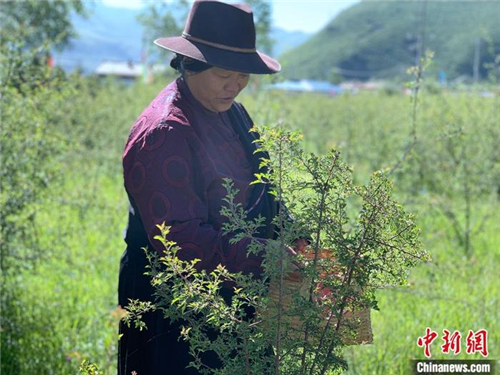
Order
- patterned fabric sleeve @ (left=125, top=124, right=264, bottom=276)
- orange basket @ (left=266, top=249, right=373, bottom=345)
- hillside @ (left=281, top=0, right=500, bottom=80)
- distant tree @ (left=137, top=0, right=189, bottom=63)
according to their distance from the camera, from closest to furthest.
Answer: orange basket @ (left=266, top=249, right=373, bottom=345)
patterned fabric sleeve @ (left=125, top=124, right=264, bottom=276)
distant tree @ (left=137, top=0, right=189, bottom=63)
hillside @ (left=281, top=0, right=500, bottom=80)

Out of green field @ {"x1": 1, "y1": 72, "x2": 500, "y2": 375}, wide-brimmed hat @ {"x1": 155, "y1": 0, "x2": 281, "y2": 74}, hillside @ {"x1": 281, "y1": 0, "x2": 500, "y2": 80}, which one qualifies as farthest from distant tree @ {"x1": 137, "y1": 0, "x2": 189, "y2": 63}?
hillside @ {"x1": 281, "y1": 0, "x2": 500, "y2": 80}

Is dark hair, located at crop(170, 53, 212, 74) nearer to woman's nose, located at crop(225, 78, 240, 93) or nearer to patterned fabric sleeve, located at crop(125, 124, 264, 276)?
woman's nose, located at crop(225, 78, 240, 93)

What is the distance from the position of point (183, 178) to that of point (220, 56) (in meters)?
0.43

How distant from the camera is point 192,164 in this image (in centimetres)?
212

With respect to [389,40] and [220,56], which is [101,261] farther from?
[389,40]

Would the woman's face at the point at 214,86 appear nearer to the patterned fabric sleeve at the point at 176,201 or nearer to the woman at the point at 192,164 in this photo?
the woman at the point at 192,164

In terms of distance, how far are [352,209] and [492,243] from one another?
1.63 meters

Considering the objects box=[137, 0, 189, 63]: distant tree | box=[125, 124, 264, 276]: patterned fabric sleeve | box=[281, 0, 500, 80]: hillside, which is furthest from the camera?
box=[281, 0, 500, 80]: hillside

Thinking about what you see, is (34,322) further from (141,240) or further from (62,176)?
(141,240)

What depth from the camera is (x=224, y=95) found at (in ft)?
7.42

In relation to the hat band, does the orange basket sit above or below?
below

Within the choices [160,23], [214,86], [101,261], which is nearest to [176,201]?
[214,86]

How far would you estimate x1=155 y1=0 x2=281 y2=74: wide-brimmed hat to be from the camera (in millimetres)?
2236

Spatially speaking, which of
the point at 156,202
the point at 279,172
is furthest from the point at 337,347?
the point at 156,202
